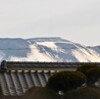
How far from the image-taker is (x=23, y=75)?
834 inches

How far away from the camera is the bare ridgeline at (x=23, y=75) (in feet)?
65.4

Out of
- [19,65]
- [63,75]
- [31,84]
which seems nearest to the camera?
[63,75]

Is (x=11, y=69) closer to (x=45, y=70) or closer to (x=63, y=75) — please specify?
(x=45, y=70)

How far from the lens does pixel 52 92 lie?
56.1 ft

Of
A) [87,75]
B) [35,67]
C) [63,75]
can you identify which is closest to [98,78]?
[87,75]

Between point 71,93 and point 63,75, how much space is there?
0.84m

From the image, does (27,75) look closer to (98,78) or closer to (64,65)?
(64,65)

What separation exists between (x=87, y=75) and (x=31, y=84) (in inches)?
147

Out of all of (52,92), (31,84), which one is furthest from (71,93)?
(31,84)

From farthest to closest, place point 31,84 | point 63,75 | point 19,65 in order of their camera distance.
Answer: point 19,65 → point 31,84 → point 63,75

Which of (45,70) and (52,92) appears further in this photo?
(45,70)

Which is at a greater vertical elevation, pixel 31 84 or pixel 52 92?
pixel 52 92

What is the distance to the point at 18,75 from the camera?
21.2m

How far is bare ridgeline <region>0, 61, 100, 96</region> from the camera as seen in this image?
19.9 metres
